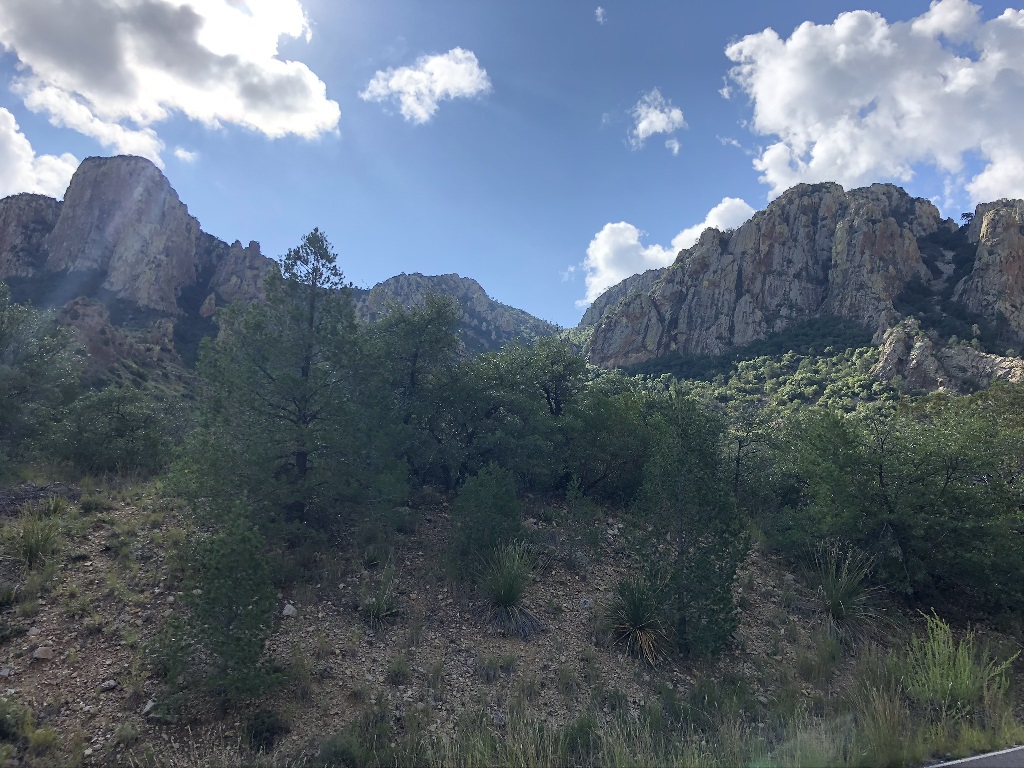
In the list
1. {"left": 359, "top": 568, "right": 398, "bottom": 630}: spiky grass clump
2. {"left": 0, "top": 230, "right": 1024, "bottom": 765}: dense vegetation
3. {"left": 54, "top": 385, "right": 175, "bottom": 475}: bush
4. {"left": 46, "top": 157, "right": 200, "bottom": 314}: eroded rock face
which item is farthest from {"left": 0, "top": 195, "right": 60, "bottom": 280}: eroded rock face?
{"left": 359, "top": 568, "right": 398, "bottom": 630}: spiky grass clump

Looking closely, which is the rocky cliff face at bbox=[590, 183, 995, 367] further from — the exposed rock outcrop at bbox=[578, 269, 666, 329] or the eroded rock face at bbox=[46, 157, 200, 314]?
the eroded rock face at bbox=[46, 157, 200, 314]

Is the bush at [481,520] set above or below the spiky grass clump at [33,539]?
above

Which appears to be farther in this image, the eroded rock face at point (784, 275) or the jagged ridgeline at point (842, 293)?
the eroded rock face at point (784, 275)

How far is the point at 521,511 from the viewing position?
1194cm

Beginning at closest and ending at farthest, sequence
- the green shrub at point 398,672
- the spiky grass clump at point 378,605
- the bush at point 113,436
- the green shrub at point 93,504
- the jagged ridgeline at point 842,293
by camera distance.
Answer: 1. the green shrub at point 398,672
2. the spiky grass clump at point 378,605
3. the green shrub at point 93,504
4. the bush at point 113,436
5. the jagged ridgeline at point 842,293

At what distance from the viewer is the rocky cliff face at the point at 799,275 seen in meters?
59.4

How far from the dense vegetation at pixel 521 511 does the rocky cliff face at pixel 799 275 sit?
51.3 metres

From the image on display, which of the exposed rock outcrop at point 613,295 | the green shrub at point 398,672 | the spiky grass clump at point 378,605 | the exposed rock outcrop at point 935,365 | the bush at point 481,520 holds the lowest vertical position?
the green shrub at point 398,672

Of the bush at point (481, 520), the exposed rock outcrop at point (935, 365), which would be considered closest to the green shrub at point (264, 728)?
the bush at point (481, 520)

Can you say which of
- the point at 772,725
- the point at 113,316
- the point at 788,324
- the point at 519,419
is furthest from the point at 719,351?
the point at 113,316

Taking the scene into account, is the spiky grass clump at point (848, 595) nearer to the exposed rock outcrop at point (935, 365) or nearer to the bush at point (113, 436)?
the bush at point (113, 436)

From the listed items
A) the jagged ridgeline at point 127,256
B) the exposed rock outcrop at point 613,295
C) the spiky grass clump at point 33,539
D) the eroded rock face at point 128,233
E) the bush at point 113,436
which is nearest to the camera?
the spiky grass clump at point 33,539

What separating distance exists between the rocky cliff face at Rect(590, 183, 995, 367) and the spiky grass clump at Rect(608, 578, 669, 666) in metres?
57.0

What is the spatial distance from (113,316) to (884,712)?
87.3m
